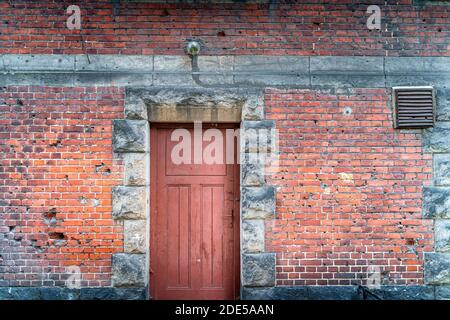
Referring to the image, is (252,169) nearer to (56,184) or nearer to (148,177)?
(148,177)

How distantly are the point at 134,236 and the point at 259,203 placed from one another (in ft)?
5.10

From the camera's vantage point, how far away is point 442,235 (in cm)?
515

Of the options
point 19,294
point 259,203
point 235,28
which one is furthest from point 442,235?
point 19,294

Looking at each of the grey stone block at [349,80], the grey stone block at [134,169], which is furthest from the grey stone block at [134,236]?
the grey stone block at [349,80]

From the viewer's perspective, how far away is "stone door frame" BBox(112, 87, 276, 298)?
200 inches

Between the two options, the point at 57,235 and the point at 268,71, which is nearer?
the point at 57,235

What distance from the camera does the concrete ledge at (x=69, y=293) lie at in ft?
16.5

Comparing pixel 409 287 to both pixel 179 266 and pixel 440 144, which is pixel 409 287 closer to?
pixel 440 144

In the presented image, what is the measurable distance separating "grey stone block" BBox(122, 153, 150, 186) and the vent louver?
3145 millimetres

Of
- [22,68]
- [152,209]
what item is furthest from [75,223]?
[22,68]

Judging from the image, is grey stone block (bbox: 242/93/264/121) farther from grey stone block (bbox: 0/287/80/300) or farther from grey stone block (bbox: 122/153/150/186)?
grey stone block (bbox: 0/287/80/300)

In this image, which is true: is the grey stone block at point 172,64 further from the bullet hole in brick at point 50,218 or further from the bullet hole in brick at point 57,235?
the bullet hole in brick at point 57,235

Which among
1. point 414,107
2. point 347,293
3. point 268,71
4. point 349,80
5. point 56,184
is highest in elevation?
point 268,71

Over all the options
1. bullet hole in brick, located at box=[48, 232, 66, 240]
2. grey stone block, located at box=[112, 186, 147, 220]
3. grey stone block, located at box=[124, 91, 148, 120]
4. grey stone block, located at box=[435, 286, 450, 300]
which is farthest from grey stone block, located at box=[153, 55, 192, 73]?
grey stone block, located at box=[435, 286, 450, 300]
